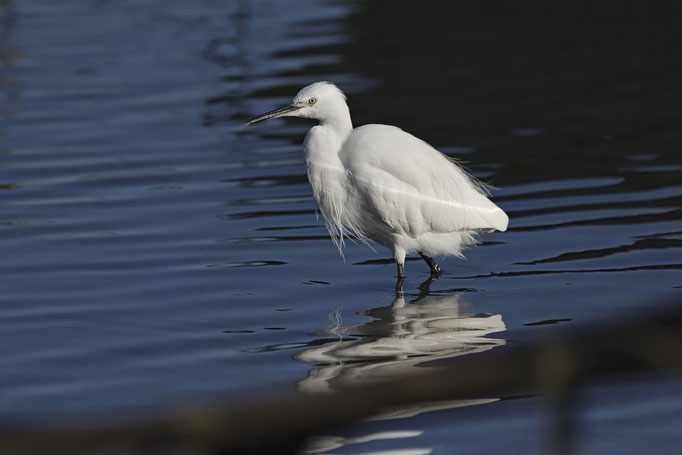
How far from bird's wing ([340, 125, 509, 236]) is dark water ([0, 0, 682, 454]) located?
364mm

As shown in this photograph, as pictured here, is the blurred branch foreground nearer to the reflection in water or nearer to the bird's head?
the reflection in water

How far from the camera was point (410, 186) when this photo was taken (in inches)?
279

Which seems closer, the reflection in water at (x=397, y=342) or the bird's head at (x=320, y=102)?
the reflection in water at (x=397, y=342)

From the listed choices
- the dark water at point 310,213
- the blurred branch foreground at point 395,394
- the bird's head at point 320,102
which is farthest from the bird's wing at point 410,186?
the blurred branch foreground at point 395,394

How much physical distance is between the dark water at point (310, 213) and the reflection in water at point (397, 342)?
20 millimetres

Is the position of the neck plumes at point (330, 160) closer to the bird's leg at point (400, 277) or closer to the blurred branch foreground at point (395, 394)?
the bird's leg at point (400, 277)

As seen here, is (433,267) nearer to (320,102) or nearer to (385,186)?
(385,186)

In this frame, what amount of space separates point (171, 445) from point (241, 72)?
12954mm

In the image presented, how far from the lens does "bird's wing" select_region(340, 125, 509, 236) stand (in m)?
6.87

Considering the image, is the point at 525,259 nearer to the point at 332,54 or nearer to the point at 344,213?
the point at 344,213

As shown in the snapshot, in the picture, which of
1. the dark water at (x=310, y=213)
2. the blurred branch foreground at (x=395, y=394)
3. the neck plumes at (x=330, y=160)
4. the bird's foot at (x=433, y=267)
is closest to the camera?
the blurred branch foreground at (x=395, y=394)

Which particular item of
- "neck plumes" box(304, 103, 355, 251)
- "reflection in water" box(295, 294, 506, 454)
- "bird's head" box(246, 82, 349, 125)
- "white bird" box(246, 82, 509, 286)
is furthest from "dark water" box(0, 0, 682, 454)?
"bird's head" box(246, 82, 349, 125)

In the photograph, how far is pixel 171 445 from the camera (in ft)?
3.83

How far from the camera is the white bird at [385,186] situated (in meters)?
6.90
